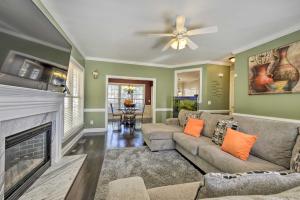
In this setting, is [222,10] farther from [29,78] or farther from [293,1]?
[29,78]

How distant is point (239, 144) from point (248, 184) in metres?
1.49

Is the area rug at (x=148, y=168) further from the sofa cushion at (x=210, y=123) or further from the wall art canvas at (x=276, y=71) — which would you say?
the wall art canvas at (x=276, y=71)

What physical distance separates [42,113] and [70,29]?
6.65 ft

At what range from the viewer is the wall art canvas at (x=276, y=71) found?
294 cm

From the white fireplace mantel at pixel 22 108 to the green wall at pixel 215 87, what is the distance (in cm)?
477

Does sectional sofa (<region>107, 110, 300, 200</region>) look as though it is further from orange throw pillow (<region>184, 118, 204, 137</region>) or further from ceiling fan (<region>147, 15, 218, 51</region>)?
ceiling fan (<region>147, 15, 218, 51</region>)

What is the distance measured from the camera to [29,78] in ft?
5.15

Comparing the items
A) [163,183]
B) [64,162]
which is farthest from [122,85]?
[163,183]

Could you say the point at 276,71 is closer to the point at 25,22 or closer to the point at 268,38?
the point at 268,38

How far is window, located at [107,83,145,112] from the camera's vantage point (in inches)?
372

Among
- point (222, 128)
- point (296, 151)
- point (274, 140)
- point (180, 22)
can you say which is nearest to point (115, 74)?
point (180, 22)

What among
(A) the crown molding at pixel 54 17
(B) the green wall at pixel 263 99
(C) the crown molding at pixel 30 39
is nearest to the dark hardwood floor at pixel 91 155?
(C) the crown molding at pixel 30 39

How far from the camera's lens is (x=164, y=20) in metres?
2.69

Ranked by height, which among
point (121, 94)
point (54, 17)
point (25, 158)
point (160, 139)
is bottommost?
point (160, 139)
